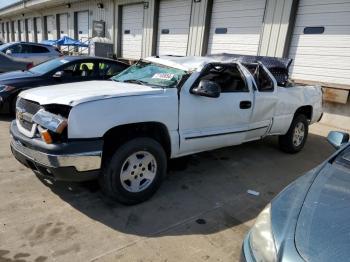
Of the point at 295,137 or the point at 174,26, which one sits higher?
the point at 174,26

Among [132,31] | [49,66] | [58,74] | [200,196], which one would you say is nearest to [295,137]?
[200,196]

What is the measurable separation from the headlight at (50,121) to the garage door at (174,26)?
992 centimetres

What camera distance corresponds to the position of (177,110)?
3.86m

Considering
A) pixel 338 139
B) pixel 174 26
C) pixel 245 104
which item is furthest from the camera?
pixel 174 26

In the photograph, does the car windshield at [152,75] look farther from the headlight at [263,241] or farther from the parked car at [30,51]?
the parked car at [30,51]

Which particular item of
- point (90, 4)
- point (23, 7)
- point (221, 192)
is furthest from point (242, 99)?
point (23, 7)

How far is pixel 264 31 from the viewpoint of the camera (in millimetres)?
9844

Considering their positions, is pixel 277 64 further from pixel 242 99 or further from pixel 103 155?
pixel 103 155

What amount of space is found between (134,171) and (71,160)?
76 centimetres

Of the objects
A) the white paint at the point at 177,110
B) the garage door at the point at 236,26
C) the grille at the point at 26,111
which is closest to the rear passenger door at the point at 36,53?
the garage door at the point at 236,26

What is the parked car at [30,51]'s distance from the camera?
12.5 m

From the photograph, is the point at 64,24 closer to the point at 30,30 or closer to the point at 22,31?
the point at 30,30

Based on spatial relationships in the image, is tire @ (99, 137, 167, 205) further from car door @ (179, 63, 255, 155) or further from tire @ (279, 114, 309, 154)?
tire @ (279, 114, 309, 154)

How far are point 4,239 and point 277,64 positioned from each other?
526 centimetres
